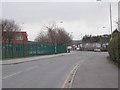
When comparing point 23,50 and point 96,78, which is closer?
point 96,78

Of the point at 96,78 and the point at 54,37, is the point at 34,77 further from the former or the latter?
the point at 54,37

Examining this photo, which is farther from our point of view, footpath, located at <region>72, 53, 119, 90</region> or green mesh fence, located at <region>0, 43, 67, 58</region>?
green mesh fence, located at <region>0, 43, 67, 58</region>

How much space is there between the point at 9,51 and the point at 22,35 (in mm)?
68816

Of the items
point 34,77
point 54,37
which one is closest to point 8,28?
point 54,37

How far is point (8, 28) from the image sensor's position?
101875 millimetres

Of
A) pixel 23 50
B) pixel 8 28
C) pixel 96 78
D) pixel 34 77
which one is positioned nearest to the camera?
pixel 96 78

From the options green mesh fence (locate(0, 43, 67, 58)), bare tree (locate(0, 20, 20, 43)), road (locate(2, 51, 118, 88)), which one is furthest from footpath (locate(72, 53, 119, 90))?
bare tree (locate(0, 20, 20, 43))

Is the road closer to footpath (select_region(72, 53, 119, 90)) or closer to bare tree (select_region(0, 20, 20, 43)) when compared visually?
footpath (select_region(72, 53, 119, 90))

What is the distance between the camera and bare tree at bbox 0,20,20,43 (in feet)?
324

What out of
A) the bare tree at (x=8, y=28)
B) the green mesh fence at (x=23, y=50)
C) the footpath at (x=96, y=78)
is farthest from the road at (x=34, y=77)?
the bare tree at (x=8, y=28)

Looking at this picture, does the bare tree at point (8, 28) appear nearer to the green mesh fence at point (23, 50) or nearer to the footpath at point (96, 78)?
the green mesh fence at point (23, 50)

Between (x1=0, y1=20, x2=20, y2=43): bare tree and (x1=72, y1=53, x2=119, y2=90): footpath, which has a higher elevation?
(x1=0, y1=20, x2=20, y2=43): bare tree

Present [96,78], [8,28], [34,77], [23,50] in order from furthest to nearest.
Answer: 1. [8,28]
2. [23,50]
3. [34,77]
4. [96,78]

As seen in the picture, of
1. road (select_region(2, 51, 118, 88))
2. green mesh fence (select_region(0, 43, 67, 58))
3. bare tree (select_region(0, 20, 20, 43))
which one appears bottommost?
road (select_region(2, 51, 118, 88))
